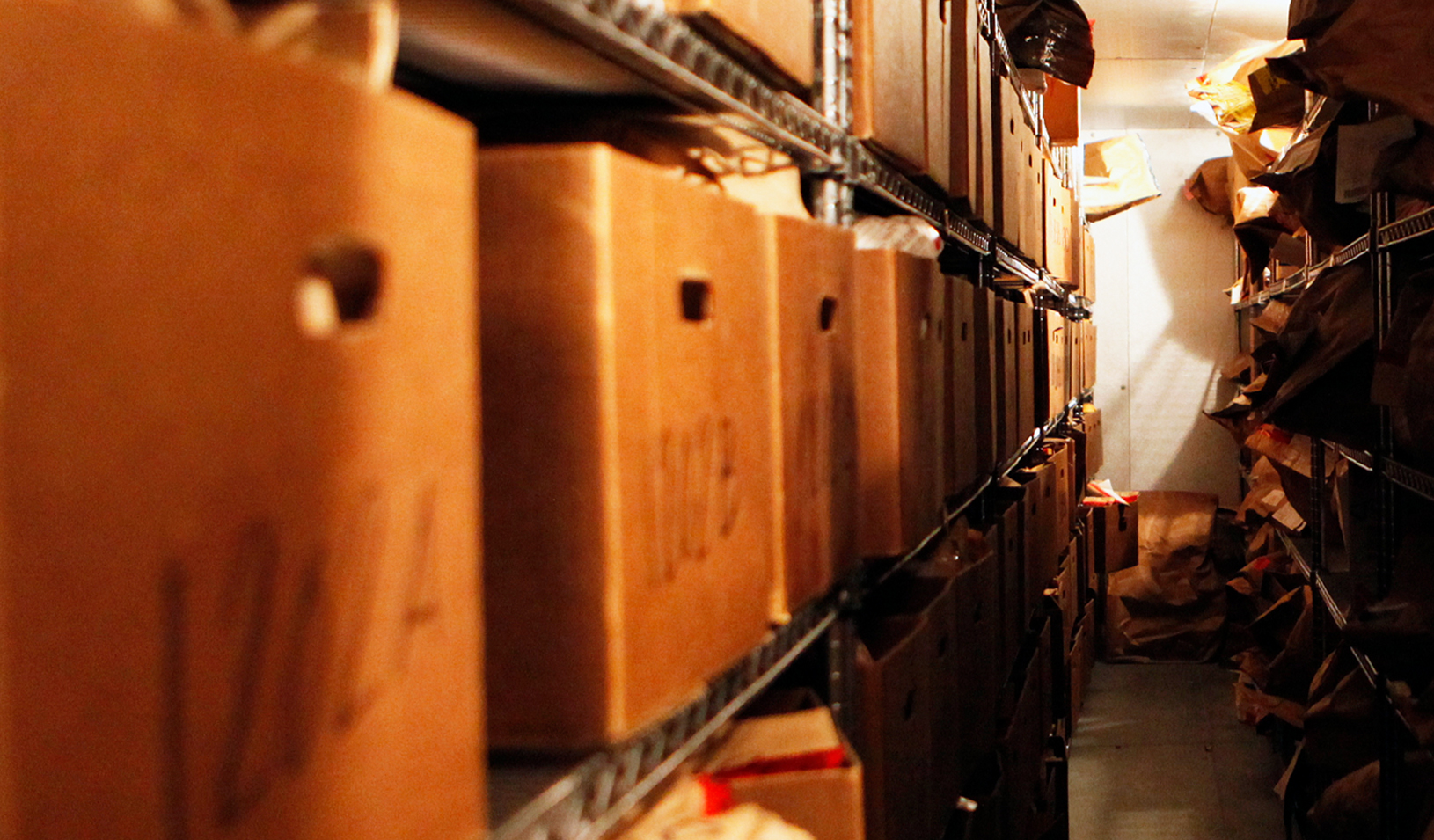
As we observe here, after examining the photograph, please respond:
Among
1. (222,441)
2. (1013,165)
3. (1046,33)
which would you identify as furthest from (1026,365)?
(222,441)

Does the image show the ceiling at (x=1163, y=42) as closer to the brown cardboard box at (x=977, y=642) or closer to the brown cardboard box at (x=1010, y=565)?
the brown cardboard box at (x=1010, y=565)

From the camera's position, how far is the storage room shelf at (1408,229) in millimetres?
1989

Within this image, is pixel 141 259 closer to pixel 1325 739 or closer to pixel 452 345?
pixel 452 345

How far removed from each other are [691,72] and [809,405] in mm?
369

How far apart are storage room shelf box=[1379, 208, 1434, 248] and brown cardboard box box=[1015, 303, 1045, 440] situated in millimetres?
767

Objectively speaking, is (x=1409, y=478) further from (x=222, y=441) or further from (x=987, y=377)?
(x=222, y=441)

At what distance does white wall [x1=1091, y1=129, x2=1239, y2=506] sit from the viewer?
21.1 ft

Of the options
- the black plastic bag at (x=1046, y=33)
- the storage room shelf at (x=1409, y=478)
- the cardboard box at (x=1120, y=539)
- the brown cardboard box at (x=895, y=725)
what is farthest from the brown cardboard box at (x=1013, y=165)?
the cardboard box at (x=1120, y=539)

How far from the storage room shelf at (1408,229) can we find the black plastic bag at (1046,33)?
135 cm

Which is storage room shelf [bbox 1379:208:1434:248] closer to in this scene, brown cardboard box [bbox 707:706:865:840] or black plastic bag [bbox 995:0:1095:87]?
black plastic bag [bbox 995:0:1095:87]

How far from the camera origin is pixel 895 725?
1377mm

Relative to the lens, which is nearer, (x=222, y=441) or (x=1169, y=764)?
(x=222, y=441)

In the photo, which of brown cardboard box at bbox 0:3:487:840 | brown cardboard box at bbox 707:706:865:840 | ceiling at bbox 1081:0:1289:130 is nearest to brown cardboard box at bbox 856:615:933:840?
brown cardboard box at bbox 707:706:865:840

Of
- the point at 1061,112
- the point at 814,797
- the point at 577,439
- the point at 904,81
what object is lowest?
the point at 814,797
